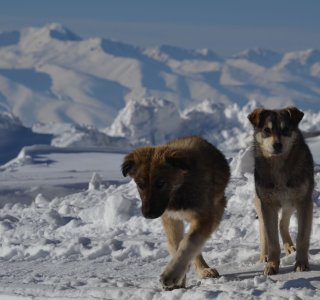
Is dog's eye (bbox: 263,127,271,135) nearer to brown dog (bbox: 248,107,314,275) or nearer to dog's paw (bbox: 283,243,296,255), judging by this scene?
brown dog (bbox: 248,107,314,275)

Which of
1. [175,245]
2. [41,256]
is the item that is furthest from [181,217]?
[41,256]

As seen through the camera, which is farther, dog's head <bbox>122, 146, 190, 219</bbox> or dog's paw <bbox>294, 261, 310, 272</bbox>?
dog's paw <bbox>294, 261, 310, 272</bbox>

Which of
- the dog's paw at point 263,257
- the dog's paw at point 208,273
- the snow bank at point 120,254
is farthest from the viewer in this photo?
the dog's paw at point 263,257

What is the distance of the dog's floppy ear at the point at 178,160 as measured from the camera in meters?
7.58

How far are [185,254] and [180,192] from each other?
606 millimetres

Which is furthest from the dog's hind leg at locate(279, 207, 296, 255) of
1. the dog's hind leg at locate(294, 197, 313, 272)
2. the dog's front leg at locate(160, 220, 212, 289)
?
the dog's front leg at locate(160, 220, 212, 289)

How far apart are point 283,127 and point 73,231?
22.7 feet

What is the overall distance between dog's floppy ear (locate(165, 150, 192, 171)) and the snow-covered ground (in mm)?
1194

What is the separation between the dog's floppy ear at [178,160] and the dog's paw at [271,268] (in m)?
1.58

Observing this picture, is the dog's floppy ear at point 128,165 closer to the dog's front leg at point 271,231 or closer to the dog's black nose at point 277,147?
the dog's black nose at point 277,147

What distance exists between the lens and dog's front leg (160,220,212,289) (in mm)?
7426

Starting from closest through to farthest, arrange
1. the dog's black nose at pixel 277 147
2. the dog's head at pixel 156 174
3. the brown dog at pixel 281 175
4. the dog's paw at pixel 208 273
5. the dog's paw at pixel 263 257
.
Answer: the dog's head at pixel 156 174
the dog's black nose at pixel 277 147
the brown dog at pixel 281 175
the dog's paw at pixel 208 273
the dog's paw at pixel 263 257

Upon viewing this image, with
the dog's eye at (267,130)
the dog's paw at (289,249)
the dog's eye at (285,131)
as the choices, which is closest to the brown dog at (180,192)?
the dog's eye at (267,130)

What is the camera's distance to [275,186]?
858cm
